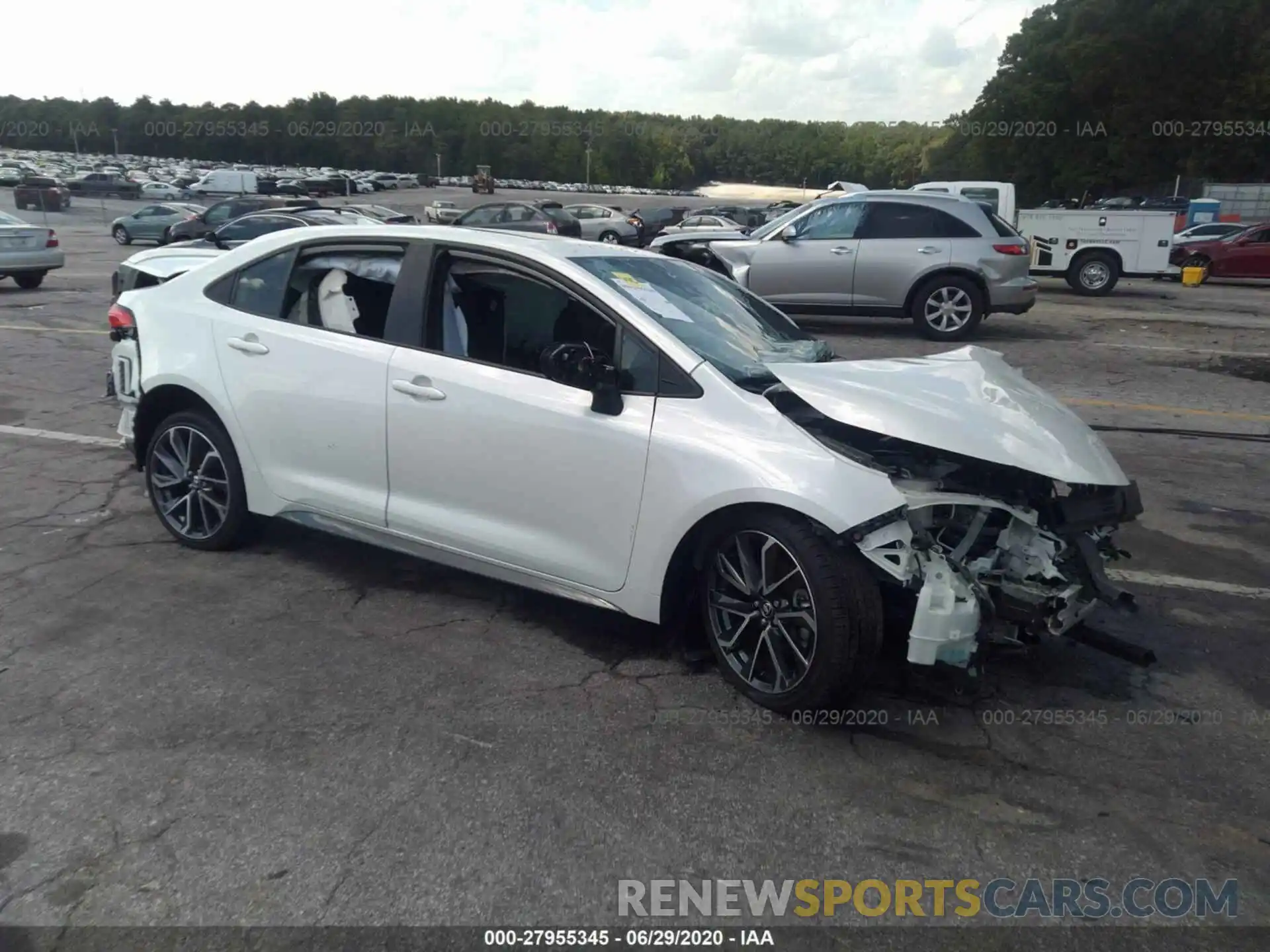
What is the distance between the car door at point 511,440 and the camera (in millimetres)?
3930

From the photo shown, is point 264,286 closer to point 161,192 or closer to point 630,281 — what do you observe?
point 630,281

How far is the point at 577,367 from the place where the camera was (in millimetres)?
3971

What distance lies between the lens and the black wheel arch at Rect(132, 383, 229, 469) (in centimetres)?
513

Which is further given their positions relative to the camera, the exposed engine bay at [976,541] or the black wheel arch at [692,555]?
the black wheel arch at [692,555]

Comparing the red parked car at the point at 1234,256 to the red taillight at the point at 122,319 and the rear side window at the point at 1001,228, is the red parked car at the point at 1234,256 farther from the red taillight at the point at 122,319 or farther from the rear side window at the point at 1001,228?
the red taillight at the point at 122,319

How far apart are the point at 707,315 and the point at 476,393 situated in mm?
1082

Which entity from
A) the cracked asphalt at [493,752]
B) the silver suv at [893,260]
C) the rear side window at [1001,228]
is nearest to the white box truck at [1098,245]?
the rear side window at [1001,228]

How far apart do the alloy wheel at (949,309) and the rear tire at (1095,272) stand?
8246 mm

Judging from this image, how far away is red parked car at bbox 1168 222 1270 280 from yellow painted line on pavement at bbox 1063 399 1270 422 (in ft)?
55.8

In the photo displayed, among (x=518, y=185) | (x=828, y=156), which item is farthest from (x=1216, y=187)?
(x=828, y=156)

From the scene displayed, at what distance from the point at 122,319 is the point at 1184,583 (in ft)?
18.8

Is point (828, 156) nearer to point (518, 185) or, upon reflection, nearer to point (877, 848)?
point (518, 185)

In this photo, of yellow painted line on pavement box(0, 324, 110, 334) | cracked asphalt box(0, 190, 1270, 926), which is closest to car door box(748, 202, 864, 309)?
cracked asphalt box(0, 190, 1270, 926)

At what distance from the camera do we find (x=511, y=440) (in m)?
4.10
